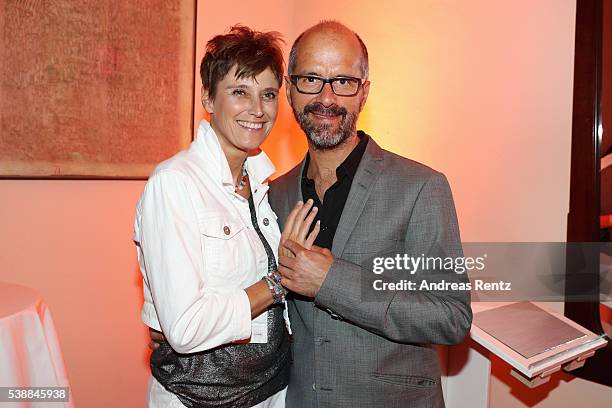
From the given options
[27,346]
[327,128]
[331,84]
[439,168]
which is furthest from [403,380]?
[439,168]

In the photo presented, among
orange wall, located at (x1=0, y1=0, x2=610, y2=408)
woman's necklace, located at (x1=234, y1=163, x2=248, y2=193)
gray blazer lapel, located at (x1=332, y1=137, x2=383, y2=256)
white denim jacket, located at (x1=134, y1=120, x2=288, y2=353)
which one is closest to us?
white denim jacket, located at (x1=134, y1=120, x2=288, y2=353)

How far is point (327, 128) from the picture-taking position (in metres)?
1.86

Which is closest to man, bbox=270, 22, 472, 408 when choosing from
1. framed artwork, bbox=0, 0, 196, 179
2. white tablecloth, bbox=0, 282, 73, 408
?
white tablecloth, bbox=0, 282, 73, 408

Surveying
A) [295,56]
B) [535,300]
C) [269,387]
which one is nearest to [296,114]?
[295,56]

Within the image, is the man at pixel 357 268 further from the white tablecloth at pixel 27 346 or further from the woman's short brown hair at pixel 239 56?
the white tablecloth at pixel 27 346

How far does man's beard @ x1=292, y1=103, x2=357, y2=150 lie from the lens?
1856 millimetres

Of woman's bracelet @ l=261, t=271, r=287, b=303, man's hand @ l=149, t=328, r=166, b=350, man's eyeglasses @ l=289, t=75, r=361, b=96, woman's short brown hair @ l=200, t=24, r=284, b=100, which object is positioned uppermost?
woman's short brown hair @ l=200, t=24, r=284, b=100

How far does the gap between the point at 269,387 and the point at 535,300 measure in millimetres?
1510

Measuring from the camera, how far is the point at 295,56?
1.94 meters

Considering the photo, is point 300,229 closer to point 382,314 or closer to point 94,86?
point 382,314

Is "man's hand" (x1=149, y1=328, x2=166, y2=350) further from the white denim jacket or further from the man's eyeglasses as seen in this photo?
the man's eyeglasses

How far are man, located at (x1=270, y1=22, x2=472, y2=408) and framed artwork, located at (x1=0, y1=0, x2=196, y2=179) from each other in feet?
4.28

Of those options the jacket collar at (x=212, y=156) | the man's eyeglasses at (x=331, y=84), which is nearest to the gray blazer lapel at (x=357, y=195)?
the man's eyeglasses at (x=331, y=84)

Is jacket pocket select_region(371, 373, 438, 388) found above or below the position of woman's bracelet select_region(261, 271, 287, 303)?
A: below
